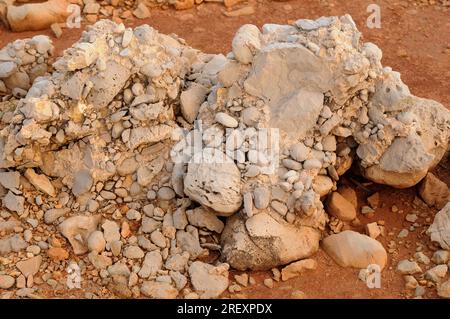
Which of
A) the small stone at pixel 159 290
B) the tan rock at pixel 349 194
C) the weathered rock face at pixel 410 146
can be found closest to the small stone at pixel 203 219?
the small stone at pixel 159 290

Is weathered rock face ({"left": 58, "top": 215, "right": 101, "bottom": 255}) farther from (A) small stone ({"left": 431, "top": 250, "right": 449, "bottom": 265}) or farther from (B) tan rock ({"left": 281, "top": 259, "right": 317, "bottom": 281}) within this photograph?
(A) small stone ({"left": 431, "top": 250, "right": 449, "bottom": 265})

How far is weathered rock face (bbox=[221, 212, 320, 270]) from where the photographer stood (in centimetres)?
476

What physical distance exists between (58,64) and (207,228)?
1.63 meters

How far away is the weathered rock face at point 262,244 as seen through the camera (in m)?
4.76

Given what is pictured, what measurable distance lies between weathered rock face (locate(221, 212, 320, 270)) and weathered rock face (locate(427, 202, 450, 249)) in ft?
3.08

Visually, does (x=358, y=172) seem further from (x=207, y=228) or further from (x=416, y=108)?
(x=207, y=228)

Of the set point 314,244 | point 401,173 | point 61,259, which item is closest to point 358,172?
point 401,173

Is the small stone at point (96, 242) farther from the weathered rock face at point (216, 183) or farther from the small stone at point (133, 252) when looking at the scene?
the weathered rock face at point (216, 183)

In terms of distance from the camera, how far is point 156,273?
4770mm

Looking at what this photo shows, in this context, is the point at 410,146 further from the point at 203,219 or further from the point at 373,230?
the point at 203,219

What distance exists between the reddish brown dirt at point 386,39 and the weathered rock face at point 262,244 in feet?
0.44

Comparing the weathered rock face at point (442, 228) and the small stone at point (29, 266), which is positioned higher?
the weathered rock face at point (442, 228)

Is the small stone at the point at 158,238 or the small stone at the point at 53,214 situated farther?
the small stone at the point at 53,214

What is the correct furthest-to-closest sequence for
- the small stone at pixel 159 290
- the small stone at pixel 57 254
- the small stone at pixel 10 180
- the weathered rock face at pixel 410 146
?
the small stone at pixel 10 180, the weathered rock face at pixel 410 146, the small stone at pixel 57 254, the small stone at pixel 159 290
